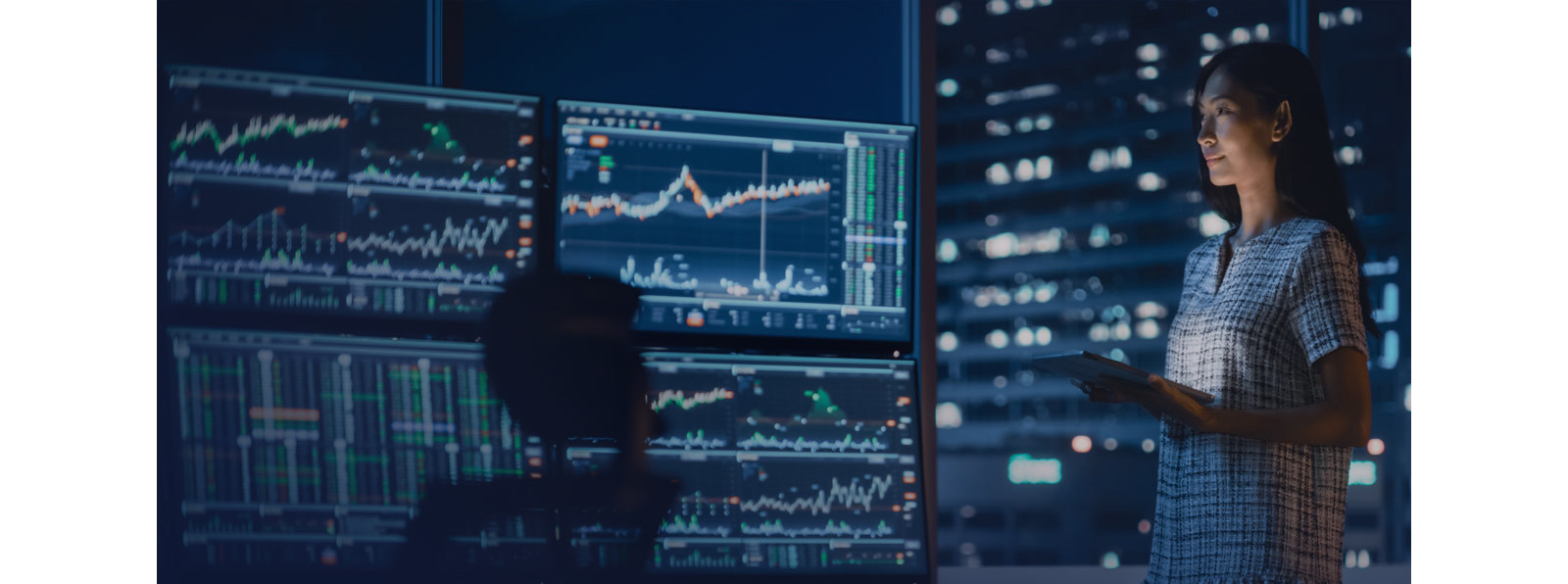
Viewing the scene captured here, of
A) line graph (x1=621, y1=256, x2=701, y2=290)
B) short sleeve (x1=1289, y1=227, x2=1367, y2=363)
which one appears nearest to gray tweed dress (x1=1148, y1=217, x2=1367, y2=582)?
short sleeve (x1=1289, y1=227, x2=1367, y2=363)

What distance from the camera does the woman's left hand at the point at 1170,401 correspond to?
5.04ft

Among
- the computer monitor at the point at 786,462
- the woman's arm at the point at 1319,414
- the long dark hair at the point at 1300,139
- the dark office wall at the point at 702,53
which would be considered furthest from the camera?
the dark office wall at the point at 702,53

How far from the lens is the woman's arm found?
59.6 inches

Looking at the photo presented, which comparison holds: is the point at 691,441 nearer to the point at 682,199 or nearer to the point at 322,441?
the point at 682,199

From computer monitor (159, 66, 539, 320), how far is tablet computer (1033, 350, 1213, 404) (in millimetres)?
917

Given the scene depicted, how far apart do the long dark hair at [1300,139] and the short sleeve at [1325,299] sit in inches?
3.7

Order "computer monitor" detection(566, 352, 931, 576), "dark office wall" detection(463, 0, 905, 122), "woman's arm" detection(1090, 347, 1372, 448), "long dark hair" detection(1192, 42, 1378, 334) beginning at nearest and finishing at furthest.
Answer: "woman's arm" detection(1090, 347, 1372, 448), "long dark hair" detection(1192, 42, 1378, 334), "computer monitor" detection(566, 352, 931, 576), "dark office wall" detection(463, 0, 905, 122)

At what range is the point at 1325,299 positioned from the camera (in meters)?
1.54

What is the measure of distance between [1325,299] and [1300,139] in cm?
28

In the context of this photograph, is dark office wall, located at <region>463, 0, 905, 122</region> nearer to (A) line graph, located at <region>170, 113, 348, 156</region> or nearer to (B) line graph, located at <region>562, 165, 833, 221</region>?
(B) line graph, located at <region>562, 165, 833, 221</region>

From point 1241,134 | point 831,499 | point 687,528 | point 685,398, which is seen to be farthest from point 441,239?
point 1241,134

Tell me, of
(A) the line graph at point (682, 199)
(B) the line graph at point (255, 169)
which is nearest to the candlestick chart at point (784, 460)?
(A) the line graph at point (682, 199)

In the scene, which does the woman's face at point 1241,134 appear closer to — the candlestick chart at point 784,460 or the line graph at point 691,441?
the candlestick chart at point 784,460

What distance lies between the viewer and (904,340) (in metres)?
2.09
